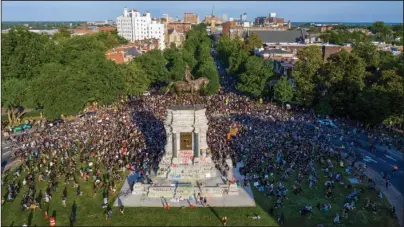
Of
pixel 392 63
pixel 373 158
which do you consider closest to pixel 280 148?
pixel 373 158

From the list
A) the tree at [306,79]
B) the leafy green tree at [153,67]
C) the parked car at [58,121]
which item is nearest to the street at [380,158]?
the tree at [306,79]

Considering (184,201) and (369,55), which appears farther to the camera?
(369,55)

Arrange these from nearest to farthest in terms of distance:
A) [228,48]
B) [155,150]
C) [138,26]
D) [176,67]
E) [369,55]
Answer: [155,150], [369,55], [176,67], [228,48], [138,26]

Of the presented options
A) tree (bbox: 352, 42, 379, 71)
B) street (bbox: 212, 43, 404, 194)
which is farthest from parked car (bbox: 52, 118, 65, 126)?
tree (bbox: 352, 42, 379, 71)

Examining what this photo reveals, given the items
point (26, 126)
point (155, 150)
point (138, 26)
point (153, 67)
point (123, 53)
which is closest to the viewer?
point (155, 150)

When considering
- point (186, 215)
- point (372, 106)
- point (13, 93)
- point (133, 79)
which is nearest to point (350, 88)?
point (372, 106)

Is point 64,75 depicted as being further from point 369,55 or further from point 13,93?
point 369,55

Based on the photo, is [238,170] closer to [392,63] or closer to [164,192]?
[164,192]

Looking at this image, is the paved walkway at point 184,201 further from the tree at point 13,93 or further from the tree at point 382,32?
the tree at point 382,32
